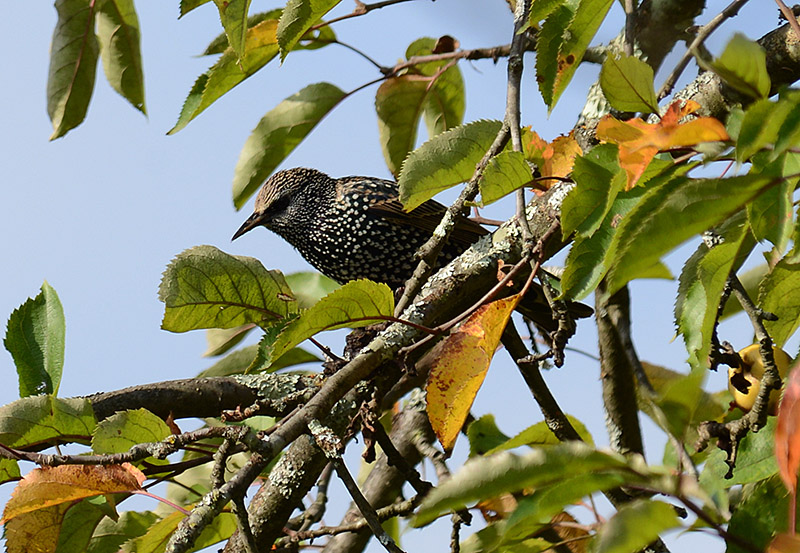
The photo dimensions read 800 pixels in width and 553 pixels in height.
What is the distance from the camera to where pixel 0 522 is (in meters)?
1.77

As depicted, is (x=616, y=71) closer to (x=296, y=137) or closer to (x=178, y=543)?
(x=178, y=543)

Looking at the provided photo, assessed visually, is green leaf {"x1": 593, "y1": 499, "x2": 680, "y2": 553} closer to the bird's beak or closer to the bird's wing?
the bird's wing

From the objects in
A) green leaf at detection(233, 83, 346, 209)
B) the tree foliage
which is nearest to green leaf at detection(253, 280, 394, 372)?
the tree foliage

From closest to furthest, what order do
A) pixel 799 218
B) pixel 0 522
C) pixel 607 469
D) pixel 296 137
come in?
pixel 607 469 < pixel 799 218 < pixel 0 522 < pixel 296 137

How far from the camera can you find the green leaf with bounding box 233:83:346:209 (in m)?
2.85

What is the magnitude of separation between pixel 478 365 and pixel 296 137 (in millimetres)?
1534

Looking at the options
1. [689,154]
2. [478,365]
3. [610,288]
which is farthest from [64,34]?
[610,288]

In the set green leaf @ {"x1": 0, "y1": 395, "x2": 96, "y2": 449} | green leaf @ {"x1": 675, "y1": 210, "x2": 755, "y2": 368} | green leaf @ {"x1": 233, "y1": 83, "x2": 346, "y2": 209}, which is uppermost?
green leaf @ {"x1": 233, "y1": 83, "x2": 346, "y2": 209}

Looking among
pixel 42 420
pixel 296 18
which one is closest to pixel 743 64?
pixel 296 18

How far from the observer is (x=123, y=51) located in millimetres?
2572

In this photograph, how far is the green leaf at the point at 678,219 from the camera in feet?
3.05

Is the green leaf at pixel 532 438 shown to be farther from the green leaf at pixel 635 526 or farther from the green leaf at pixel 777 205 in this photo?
the green leaf at pixel 635 526

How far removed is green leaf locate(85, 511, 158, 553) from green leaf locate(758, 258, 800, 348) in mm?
1797

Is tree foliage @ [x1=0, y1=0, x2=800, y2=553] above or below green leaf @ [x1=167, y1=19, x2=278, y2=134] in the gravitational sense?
below
